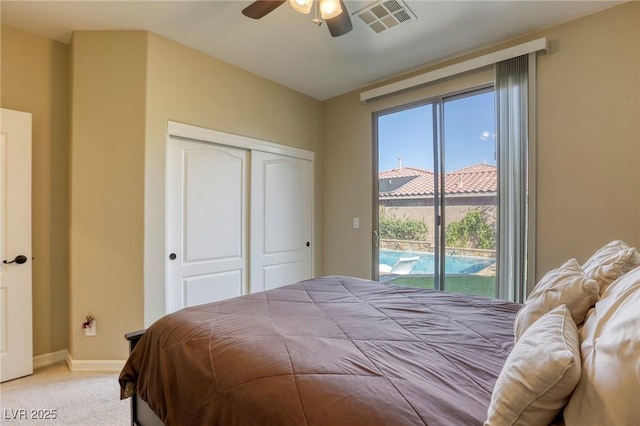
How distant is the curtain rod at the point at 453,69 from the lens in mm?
2480

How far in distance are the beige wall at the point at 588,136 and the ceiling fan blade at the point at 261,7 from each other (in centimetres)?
208

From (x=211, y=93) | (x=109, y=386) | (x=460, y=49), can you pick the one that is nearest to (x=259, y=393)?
(x=109, y=386)

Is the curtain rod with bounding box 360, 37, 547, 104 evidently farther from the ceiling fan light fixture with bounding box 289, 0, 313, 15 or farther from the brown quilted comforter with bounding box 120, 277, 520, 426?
the brown quilted comforter with bounding box 120, 277, 520, 426

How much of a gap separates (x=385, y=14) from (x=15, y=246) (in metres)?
3.21

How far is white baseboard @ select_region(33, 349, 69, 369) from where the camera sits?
99.3 inches

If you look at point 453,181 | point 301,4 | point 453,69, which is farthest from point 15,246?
point 453,69

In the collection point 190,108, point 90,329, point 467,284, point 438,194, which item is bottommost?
point 90,329

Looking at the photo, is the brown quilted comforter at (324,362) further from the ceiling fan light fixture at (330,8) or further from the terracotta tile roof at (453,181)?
the ceiling fan light fixture at (330,8)

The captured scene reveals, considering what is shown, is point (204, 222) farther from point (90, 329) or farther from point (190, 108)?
point (90, 329)

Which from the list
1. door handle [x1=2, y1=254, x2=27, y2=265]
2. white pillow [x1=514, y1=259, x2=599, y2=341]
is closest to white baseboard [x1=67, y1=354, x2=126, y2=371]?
door handle [x1=2, y1=254, x2=27, y2=265]

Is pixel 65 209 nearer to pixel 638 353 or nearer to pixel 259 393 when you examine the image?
pixel 259 393

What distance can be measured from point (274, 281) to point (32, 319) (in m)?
2.06

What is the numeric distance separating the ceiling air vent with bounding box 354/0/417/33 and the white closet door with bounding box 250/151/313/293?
1.65 metres

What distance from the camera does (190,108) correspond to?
9.30ft
